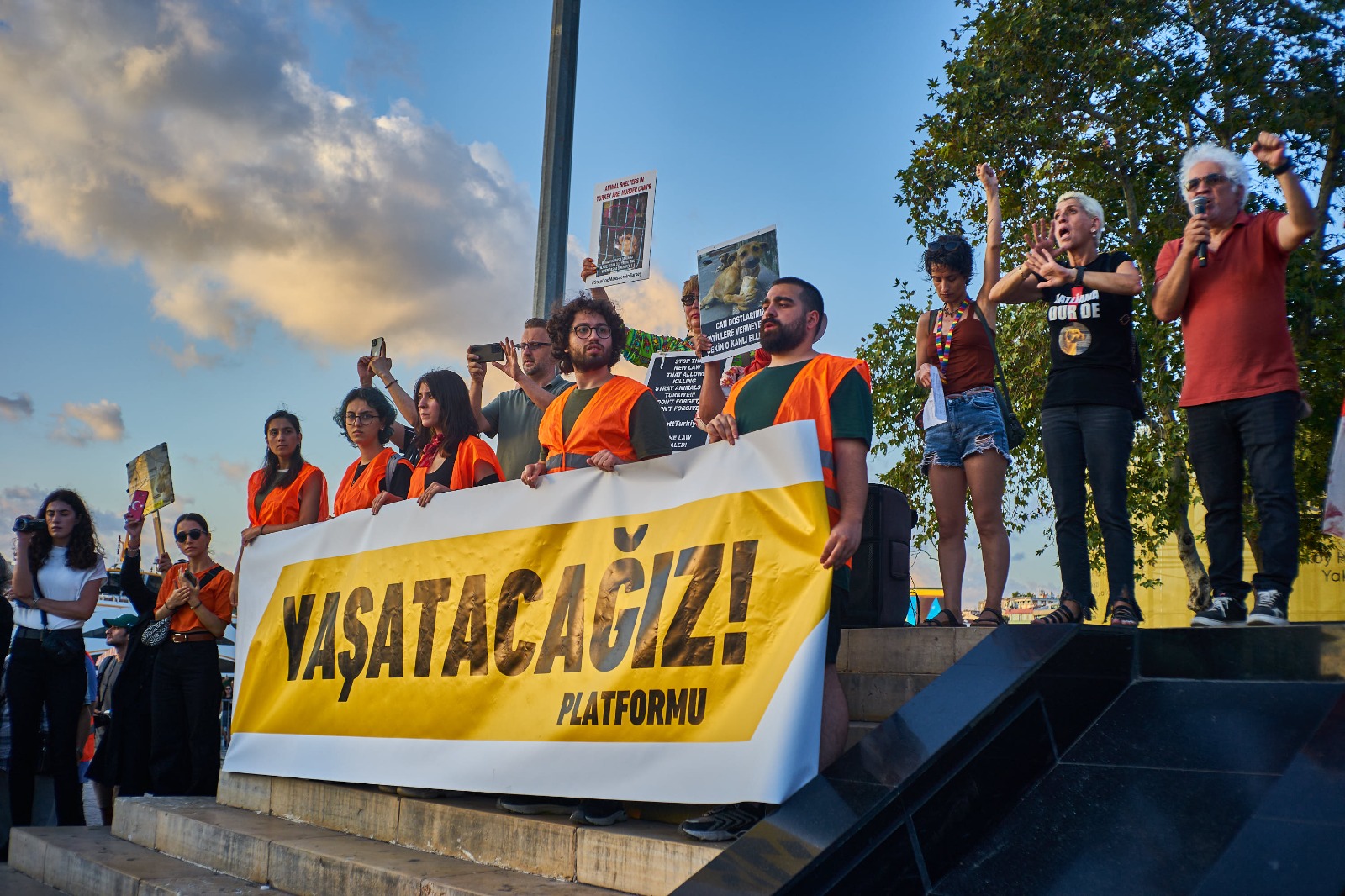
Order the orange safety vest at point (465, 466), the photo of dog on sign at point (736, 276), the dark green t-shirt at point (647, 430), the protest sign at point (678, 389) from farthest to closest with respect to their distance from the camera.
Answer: the protest sign at point (678, 389)
the orange safety vest at point (465, 466)
the photo of dog on sign at point (736, 276)
the dark green t-shirt at point (647, 430)

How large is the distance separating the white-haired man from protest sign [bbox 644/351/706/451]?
4536 millimetres

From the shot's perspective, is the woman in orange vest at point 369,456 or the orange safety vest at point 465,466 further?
the woman in orange vest at point 369,456

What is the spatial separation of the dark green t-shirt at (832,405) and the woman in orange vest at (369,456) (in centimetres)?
255

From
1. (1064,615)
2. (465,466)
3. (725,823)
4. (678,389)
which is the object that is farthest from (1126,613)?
(678,389)

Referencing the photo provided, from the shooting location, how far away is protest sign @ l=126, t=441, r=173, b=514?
7.18m

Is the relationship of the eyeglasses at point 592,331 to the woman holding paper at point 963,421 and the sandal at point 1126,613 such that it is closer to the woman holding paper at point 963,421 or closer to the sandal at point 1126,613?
the woman holding paper at point 963,421

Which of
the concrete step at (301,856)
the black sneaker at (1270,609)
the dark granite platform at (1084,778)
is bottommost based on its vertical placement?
the concrete step at (301,856)

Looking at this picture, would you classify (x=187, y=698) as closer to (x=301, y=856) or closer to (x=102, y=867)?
(x=102, y=867)

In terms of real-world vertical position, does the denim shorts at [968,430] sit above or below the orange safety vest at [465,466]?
above

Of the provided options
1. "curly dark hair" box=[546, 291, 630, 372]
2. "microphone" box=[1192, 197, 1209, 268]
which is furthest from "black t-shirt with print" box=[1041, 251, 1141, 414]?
"curly dark hair" box=[546, 291, 630, 372]

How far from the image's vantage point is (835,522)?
3717mm

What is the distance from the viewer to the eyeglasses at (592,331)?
15.8ft

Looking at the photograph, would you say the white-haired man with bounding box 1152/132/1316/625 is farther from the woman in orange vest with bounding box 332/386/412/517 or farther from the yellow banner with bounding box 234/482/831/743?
the woman in orange vest with bounding box 332/386/412/517

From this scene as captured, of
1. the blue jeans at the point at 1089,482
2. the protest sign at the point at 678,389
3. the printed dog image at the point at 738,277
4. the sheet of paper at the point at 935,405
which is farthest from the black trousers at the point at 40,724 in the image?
the blue jeans at the point at 1089,482
